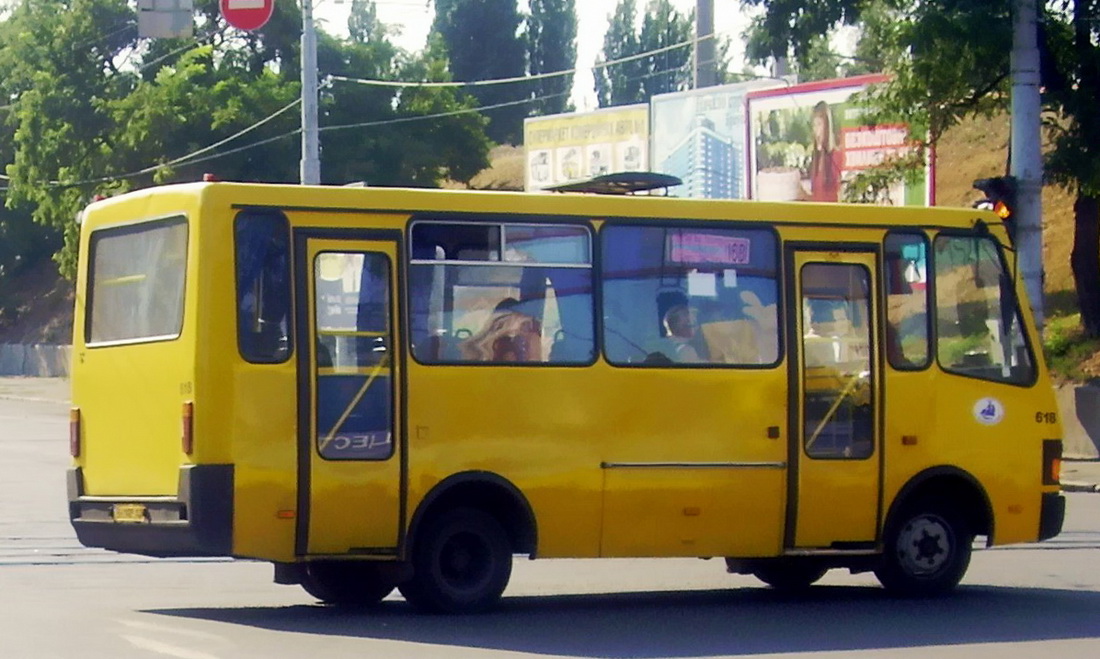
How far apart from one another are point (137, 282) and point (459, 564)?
2.58 metres

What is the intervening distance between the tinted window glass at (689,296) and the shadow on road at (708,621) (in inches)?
63.2

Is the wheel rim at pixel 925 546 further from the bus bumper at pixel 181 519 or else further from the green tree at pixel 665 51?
the green tree at pixel 665 51

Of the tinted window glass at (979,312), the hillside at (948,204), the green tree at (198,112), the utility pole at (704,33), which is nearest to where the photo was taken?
the tinted window glass at (979,312)

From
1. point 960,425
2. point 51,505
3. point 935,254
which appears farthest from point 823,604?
point 51,505

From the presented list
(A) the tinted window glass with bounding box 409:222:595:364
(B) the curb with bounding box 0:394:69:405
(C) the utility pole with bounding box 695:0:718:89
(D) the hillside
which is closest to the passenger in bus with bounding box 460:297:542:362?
(A) the tinted window glass with bounding box 409:222:595:364

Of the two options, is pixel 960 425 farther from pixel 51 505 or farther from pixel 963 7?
pixel 963 7

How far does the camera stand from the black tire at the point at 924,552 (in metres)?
12.6

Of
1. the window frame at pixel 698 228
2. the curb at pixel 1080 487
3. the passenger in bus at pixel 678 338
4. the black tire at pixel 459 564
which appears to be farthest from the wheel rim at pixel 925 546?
the curb at pixel 1080 487

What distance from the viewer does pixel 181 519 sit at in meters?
10.7

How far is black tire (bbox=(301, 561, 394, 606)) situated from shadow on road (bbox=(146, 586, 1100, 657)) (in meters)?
0.15

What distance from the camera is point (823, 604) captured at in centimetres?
1249

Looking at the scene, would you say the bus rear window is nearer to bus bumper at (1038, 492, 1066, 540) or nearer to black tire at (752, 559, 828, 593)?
black tire at (752, 559, 828, 593)

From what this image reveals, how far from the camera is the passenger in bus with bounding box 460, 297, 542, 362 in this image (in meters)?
11.5

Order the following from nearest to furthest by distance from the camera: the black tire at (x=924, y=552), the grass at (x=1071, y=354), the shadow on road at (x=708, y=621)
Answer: the shadow on road at (x=708, y=621), the black tire at (x=924, y=552), the grass at (x=1071, y=354)
